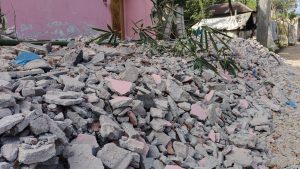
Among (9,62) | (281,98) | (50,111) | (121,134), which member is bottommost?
(281,98)

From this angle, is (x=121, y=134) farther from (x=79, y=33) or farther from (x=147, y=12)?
(x=147, y=12)

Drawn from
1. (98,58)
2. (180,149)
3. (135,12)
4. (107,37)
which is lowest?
(180,149)

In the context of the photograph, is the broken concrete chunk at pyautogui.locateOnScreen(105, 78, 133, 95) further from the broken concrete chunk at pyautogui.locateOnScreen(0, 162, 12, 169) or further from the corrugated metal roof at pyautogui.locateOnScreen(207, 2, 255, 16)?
the corrugated metal roof at pyautogui.locateOnScreen(207, 2, 255, 16)

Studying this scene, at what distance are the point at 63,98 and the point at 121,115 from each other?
47 centimetres

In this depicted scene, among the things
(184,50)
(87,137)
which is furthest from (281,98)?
(87,137)

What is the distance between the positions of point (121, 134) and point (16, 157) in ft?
2.66

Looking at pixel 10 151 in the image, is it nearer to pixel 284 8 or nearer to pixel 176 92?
pixel 176 92

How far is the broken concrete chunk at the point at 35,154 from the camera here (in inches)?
71.2

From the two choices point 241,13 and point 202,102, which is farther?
point 241,13

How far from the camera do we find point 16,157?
1868 mm

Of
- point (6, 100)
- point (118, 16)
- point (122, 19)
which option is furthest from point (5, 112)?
point (122, 19)

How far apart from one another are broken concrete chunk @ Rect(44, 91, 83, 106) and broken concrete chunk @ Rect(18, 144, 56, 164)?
59 centimetres

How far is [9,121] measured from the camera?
1.96 metres

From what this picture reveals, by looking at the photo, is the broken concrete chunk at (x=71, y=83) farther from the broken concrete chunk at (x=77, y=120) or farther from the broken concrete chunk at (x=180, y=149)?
the broken concrete chunk at (x=180, y=149)
